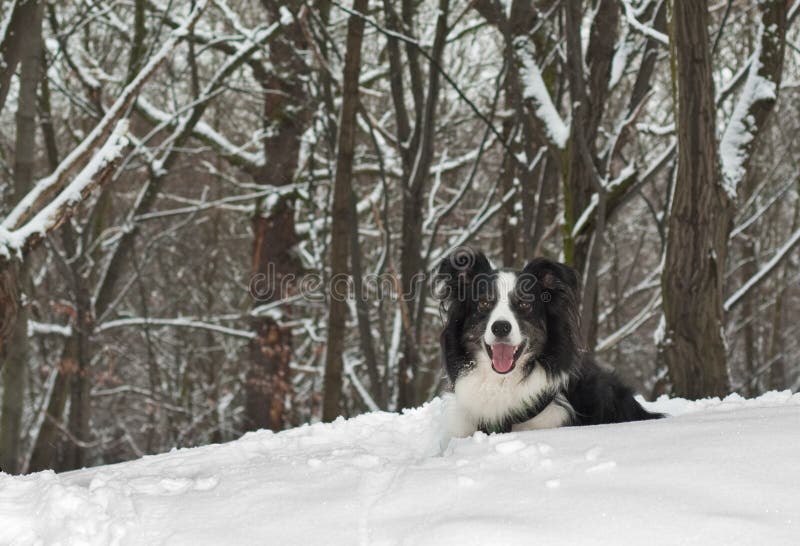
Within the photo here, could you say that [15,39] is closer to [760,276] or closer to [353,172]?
[353,172]

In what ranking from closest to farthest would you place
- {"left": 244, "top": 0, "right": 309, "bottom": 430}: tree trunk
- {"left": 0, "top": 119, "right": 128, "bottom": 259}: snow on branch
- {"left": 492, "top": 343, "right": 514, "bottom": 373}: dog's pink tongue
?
1. {"left": 492, "top": 343, "right": 514, "bottom": 373}: dog's pink tongue
2. {"left": 0, "top": 119, "right": 128, "bottom": 259}: snow on branch
3. {"left": 244, "top": 0, "right": 309, "bottom": 430}: tree trunk

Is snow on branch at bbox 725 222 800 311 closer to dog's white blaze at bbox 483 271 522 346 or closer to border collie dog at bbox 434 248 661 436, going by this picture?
border collie dog at bbox 434 248 661 436

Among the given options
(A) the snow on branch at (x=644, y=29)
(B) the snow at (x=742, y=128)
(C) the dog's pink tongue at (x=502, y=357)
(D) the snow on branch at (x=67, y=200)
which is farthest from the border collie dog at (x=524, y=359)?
(A) the snow on branch at (x=644, y=29)

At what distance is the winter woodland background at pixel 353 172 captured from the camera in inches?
220

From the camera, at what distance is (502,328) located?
14.2 feet

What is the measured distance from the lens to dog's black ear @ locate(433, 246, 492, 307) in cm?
465

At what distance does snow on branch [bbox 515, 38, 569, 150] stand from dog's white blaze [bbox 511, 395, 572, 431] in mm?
3117

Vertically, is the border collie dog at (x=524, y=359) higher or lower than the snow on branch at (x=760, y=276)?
lower

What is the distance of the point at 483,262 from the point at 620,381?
112 cm

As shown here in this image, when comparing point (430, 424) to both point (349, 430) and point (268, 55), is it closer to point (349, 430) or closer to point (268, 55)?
point (349, 430)

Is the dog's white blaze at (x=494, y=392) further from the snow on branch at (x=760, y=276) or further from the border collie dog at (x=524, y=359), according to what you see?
the snow on branch at (x=760, y=276)

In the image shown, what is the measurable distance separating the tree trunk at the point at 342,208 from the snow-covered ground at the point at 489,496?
391 cm

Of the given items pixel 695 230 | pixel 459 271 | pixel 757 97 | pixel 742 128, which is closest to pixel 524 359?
pixel 459 271

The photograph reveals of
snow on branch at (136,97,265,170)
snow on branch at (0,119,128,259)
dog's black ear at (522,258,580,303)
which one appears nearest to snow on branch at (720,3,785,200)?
dog's black ear at (522,258,580,303)
